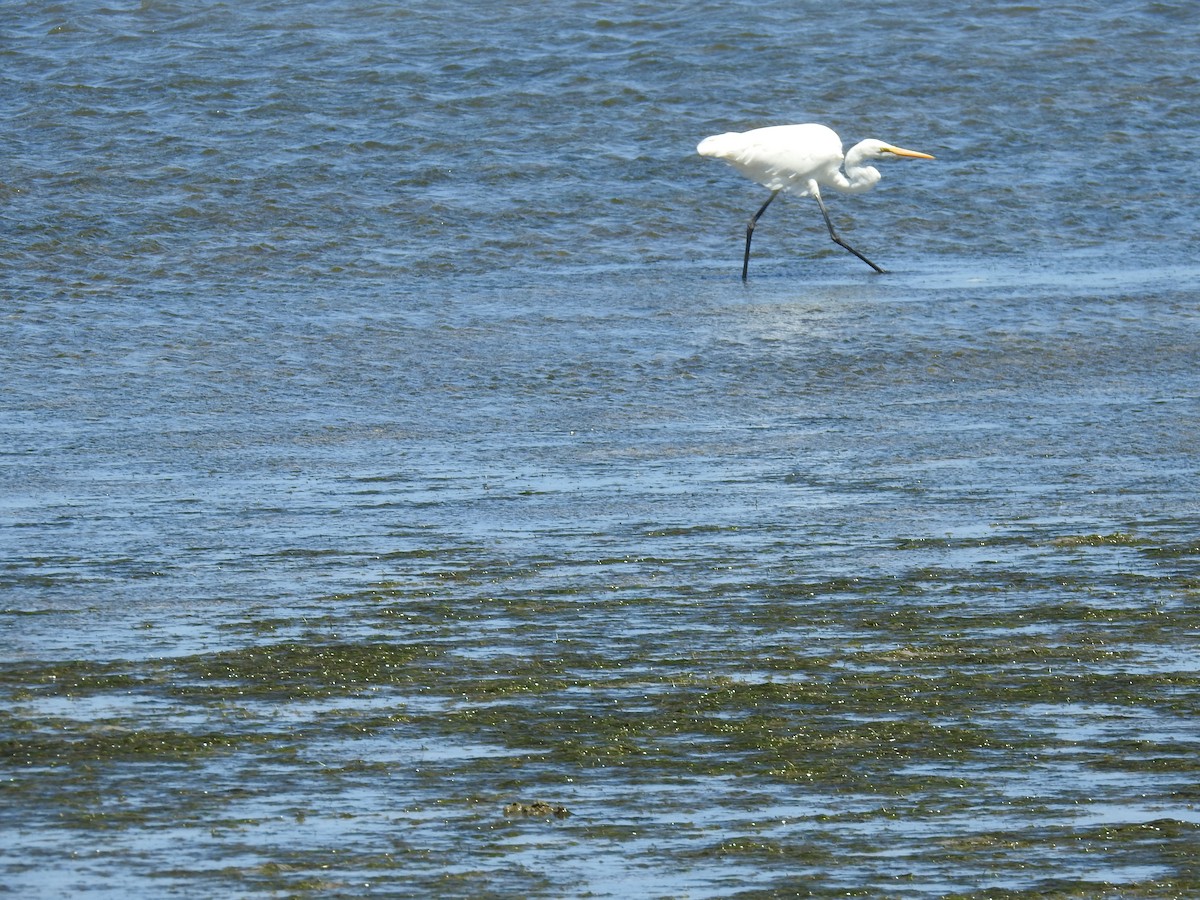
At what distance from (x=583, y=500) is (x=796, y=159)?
6.58 m

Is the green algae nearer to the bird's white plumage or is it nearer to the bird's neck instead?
the bird's white plumage

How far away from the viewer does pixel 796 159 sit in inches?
505

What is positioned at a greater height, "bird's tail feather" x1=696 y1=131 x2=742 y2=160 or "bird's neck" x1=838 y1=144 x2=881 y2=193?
"bird's tail feather" x1=696 y1=131 x2=742 y2=160

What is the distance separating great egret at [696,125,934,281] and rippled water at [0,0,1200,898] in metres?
0.45

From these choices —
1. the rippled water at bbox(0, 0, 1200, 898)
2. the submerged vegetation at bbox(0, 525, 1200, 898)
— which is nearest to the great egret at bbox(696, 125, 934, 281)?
the rippled water at bbox(0, 0, 1200, 898)

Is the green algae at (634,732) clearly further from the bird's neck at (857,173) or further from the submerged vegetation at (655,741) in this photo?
the bird's neck at (857,173)

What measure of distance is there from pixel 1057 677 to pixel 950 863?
121cm

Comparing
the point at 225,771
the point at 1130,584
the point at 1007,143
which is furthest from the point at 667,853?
the point at 1007,143

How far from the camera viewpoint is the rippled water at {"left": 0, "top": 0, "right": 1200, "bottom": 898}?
3906 mm

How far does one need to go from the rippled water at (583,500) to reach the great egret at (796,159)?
45cm

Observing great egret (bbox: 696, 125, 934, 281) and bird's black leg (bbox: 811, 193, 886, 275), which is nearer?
bird's black leg (bbox: 811, 193, 886, 275)

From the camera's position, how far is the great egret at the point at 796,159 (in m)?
12.9

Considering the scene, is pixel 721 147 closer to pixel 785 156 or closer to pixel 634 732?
pixel 785 156

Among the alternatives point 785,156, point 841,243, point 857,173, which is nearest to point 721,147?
point 785,156
